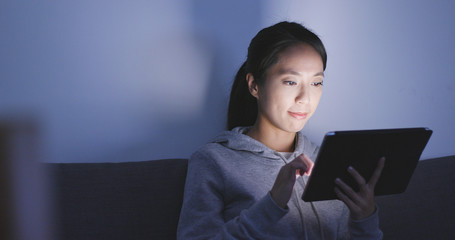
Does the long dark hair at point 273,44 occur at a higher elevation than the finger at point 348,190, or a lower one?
higher

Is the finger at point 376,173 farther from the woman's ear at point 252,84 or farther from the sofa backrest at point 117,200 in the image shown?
the sofa backrest at point 117,200

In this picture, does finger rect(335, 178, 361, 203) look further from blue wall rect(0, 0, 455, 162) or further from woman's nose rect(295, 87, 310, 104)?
blue wall rect(0, 0, 455, 162)

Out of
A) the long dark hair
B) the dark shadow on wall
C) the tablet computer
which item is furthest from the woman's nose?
the dark shadow on wall

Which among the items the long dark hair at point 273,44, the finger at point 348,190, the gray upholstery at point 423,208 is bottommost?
the gray upholstery at point 423,208

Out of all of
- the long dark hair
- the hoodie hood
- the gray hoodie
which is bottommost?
the gray hoodie

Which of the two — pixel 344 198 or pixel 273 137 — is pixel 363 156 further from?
pixel 273 137

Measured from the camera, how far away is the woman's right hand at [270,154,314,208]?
85cm

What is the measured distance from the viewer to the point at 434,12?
151 cm

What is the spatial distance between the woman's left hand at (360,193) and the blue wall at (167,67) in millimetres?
542

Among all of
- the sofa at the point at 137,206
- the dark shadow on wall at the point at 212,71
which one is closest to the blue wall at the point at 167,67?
the dark shadow on wall at the point at 212,71

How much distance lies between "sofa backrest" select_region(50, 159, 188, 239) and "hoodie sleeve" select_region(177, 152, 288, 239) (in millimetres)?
94

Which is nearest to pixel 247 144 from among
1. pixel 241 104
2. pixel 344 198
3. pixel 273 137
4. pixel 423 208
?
pixel 273 137

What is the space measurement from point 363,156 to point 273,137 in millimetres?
Answer: 338

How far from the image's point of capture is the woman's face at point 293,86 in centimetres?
103
